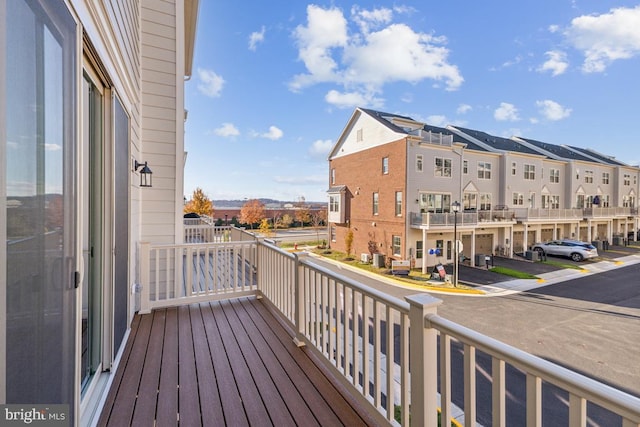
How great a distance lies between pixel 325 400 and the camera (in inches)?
82.7

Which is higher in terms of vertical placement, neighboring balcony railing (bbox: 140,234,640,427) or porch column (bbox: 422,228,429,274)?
neighboring balcony railing (bbox: 140,234,640,427)

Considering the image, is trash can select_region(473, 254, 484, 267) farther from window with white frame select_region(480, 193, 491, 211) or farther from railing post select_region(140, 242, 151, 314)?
→ railing post select_region(140, 242, 151, 314)

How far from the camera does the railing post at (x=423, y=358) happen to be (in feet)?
4.63

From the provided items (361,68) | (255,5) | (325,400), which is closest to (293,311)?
(325,400)

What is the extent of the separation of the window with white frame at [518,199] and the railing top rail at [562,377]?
21.2 metres

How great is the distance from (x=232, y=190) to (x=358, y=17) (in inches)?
1358

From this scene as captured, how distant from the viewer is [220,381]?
231 centimetres

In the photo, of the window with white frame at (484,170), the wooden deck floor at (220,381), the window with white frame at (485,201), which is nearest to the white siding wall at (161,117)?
the wooden deck floor at (220,381)

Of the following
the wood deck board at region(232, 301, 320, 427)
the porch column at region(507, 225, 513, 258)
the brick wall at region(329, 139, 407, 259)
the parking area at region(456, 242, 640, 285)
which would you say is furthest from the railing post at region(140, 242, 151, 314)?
the porch column at region(507, 225, 513, 258)

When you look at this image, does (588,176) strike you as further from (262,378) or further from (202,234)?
(262,378)

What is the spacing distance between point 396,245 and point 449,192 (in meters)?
4.34

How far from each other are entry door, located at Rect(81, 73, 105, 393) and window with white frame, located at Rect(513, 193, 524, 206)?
71.4 feet

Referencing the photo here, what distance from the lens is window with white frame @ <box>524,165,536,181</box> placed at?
19.0 meters

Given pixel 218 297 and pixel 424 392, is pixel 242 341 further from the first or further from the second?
pixel 424 392
